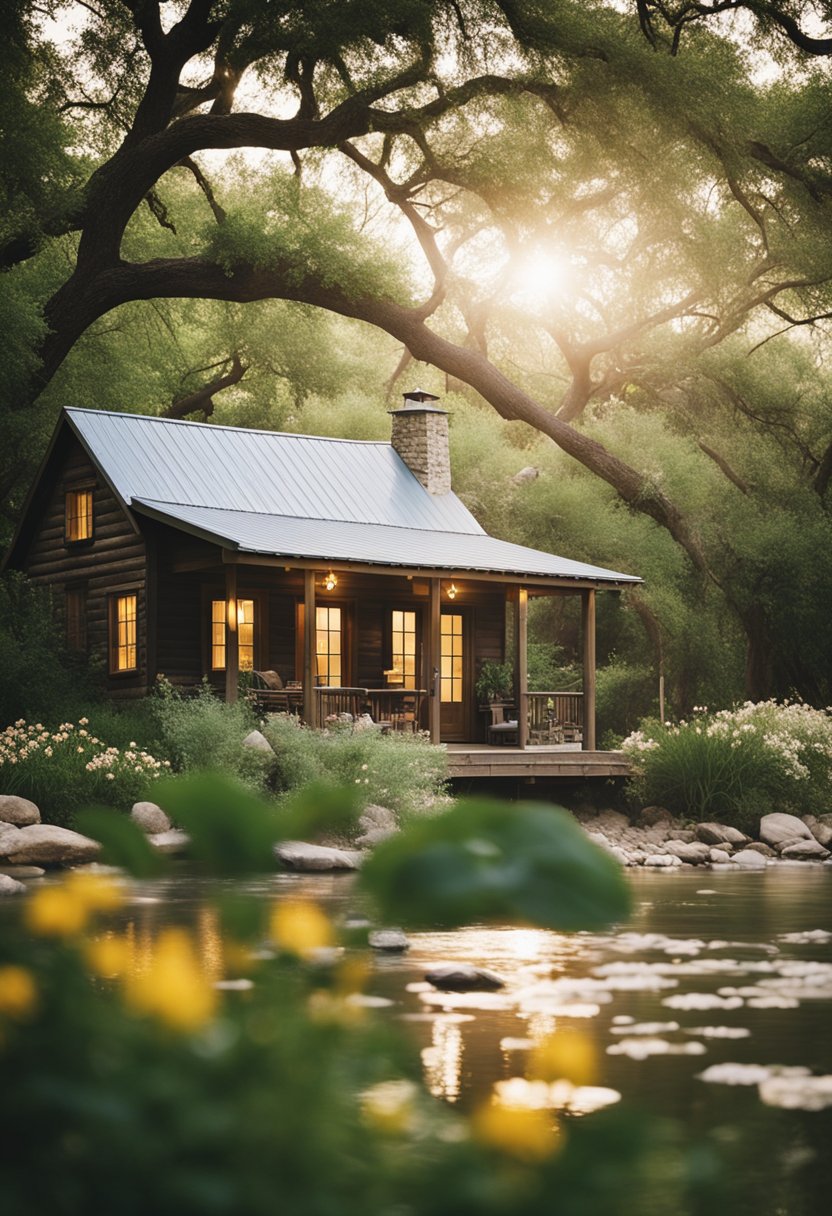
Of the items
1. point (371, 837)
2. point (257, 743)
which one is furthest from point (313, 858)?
point (257, 743)

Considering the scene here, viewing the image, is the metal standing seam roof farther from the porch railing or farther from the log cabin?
the porch railing

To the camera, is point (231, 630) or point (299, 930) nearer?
point (299, 930)

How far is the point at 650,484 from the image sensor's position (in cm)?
2895

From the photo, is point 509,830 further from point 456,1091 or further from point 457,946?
point 457,946

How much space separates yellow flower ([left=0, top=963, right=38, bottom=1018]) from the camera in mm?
2035

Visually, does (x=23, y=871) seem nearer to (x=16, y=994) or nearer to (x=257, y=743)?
(x=257, y=743)

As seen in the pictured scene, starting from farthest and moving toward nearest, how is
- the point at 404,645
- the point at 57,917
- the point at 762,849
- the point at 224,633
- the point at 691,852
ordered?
the point at 404,645
the point at 224,633
the point at 762,849
the point at 691,852
the point at 57,917

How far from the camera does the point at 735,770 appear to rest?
21.8 meters

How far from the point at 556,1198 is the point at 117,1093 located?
1.81ft

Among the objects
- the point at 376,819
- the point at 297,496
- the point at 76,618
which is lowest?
the point at 376,819

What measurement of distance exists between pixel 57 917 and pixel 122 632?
23558mm

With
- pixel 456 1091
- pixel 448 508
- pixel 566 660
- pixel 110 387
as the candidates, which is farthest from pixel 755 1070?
pixel 566 660

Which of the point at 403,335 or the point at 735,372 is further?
the point at 735,372

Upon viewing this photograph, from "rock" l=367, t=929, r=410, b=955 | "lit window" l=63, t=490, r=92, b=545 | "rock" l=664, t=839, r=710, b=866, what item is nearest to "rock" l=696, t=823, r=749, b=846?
"rock" l=664, t=839, r=710, b=866
